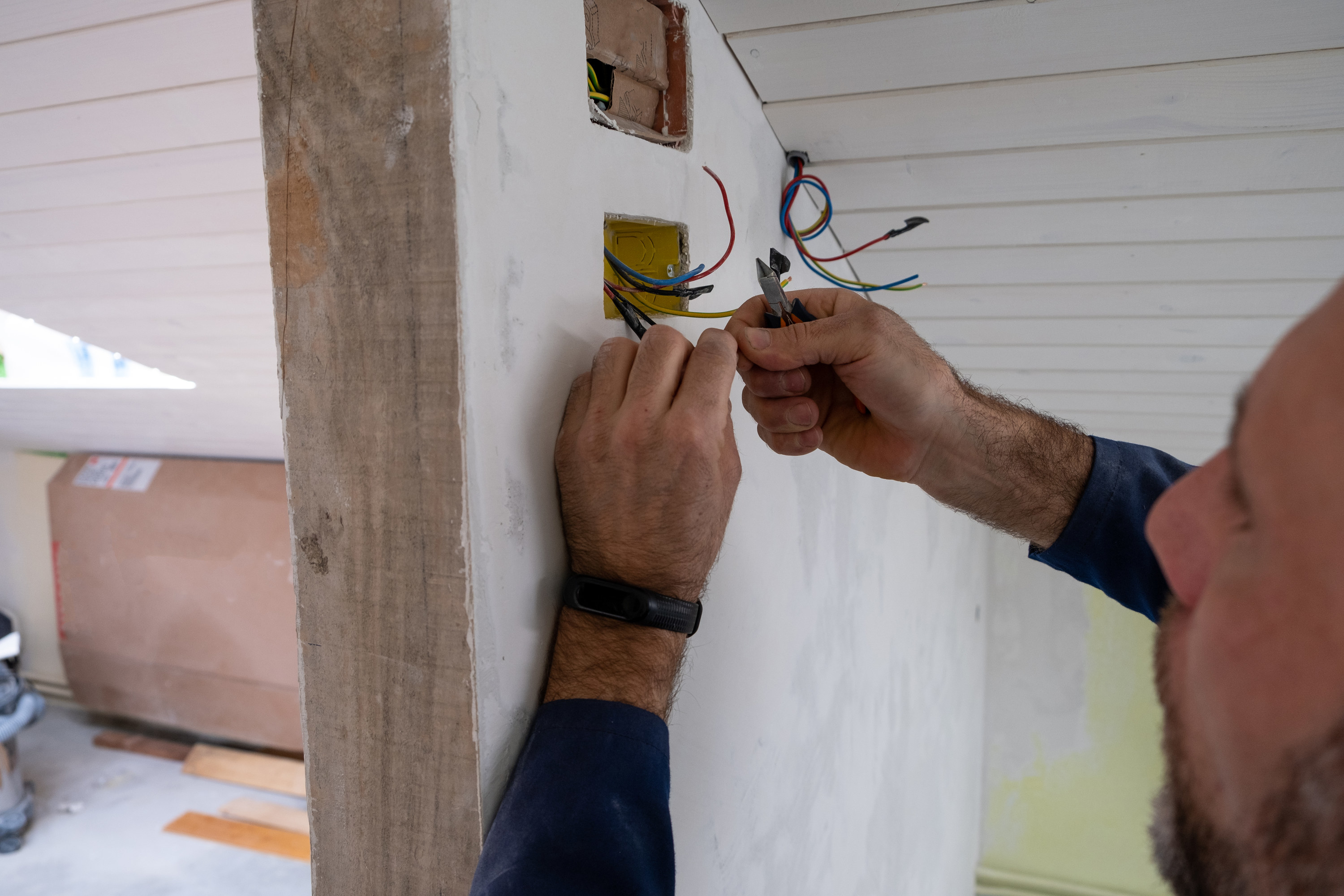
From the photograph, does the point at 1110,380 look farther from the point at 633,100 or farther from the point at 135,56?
the point at 135,56

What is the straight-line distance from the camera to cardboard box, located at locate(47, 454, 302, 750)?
13.2 ft

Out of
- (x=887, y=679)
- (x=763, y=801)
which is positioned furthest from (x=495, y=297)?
(x=887, y=679)

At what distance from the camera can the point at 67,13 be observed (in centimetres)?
122

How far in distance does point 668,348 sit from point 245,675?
4198 mm

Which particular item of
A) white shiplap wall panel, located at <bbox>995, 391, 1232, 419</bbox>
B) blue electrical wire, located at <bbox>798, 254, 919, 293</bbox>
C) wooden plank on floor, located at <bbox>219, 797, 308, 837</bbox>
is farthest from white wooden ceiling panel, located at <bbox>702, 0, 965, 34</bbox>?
wooden plank on floor, located at <bbox>219, 797, 308, 837</bbox>

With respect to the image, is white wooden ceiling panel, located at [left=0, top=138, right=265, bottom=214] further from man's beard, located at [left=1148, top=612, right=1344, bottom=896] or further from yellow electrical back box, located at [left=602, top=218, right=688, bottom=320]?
man's beard, located at [left=1148, top=612, right=1344, bottom=896]

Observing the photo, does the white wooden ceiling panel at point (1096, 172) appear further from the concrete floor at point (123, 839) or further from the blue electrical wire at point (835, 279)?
the concrete floor at point (123, 839)

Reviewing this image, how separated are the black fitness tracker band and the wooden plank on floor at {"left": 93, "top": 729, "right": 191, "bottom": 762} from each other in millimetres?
4554

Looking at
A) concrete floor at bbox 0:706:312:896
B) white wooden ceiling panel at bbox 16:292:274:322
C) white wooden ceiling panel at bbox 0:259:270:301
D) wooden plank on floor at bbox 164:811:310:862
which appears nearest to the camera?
white wooden ceiling panel at bbox 0:259:270:301

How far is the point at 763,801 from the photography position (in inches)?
51.0

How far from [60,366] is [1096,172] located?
12.6 feet

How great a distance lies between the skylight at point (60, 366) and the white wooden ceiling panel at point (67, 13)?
6.59 feet

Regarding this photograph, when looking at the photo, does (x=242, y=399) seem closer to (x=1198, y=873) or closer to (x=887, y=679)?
(x=887, y=679)

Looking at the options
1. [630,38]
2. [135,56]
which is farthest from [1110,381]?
[135,56]
